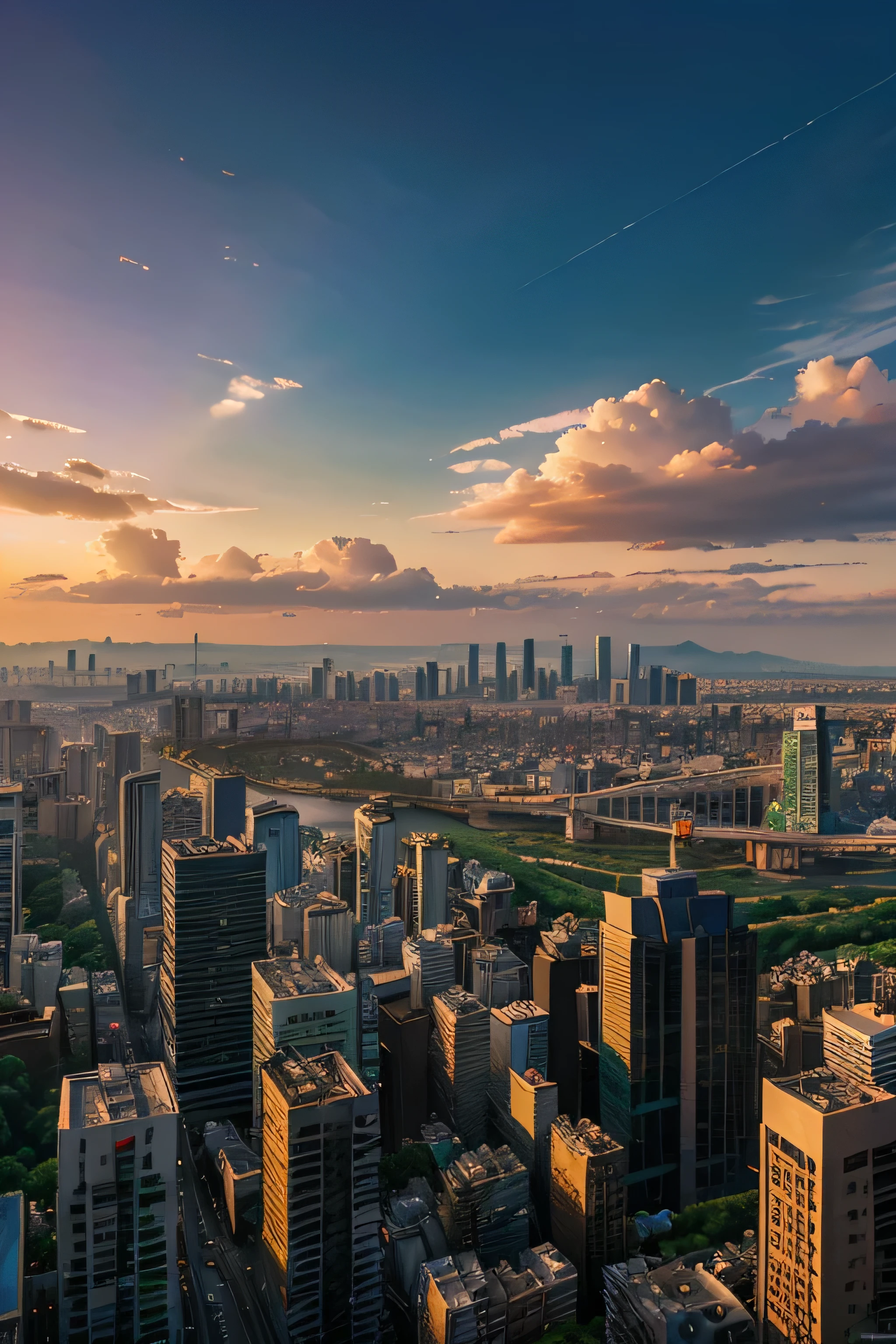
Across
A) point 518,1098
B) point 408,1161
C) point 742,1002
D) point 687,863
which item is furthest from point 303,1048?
point 687,863

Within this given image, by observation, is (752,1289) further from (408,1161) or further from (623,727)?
(623,727)

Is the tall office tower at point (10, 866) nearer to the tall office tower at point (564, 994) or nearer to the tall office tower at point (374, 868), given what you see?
the tall office tower at point (374, 868)

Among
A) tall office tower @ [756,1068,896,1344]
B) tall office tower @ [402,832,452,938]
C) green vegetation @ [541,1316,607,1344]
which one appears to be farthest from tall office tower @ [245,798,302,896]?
tall office tower @ [756,1068,896,1344]

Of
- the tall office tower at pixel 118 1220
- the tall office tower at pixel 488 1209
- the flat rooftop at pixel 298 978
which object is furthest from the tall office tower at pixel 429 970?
the tall office tower at pixel 118 1220

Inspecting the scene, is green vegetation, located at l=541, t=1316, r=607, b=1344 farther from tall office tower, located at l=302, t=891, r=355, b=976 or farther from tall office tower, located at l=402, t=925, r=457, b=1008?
tall office tower, located at l=302, t=891, r=355, b=976

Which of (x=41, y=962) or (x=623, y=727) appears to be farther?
A: (x=623, y=727)

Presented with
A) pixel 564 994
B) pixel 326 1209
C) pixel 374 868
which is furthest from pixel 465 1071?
pixel 374 868

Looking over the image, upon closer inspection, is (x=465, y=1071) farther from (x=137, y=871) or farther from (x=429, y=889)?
(x=137, y=871)
